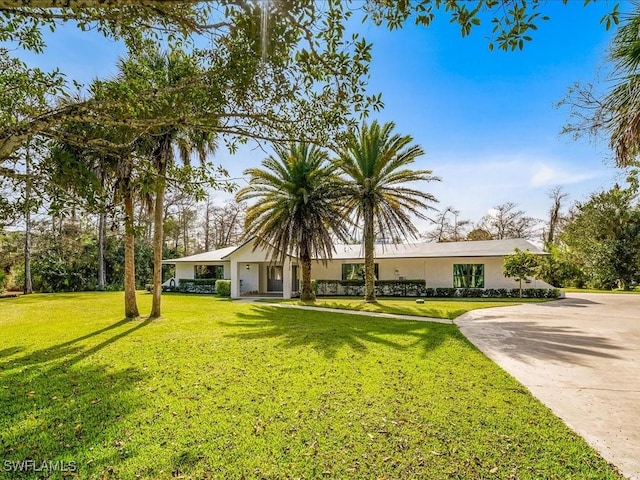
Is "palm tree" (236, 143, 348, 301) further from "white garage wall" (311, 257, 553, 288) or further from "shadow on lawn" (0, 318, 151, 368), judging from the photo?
"shadow on lawn" (0, 318, 151, 368)

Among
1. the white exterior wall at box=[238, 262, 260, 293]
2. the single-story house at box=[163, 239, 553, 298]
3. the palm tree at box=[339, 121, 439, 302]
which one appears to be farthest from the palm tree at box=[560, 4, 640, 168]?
the white exterior wall at box=[238, 262, 260, 293]

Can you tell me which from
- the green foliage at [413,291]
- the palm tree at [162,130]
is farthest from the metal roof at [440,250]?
the palm tree at [162,130]

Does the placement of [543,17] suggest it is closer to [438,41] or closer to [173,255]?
[438,41]

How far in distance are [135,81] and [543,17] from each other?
5.58m

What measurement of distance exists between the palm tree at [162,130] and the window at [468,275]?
18.0m

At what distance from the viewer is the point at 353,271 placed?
25.1 m

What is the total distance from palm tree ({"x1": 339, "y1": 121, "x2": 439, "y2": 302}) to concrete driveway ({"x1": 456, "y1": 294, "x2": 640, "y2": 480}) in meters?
5.91

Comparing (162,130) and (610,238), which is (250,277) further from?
(610,238)

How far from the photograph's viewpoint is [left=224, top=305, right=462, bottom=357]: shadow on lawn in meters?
8.22

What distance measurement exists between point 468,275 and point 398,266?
468cm

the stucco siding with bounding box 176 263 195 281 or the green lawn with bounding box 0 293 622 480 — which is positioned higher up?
the stucco siding with bounding box 176 263 195 281

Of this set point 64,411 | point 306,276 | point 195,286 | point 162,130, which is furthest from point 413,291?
point 64,411

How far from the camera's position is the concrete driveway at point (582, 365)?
3.88 m

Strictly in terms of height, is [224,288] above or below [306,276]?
below
